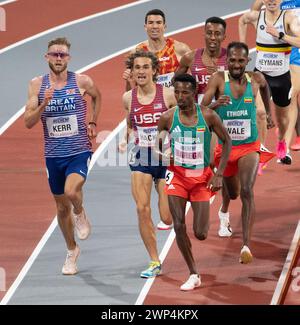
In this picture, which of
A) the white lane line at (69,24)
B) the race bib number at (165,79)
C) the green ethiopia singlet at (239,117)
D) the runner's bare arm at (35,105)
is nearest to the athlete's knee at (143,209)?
the green ethiopia singlet at (239,117)

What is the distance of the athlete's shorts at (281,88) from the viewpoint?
16656mm

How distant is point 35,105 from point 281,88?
4.46 meters

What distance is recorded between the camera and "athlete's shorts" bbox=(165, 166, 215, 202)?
12734 mm

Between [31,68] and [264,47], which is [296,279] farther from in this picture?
[31,68]

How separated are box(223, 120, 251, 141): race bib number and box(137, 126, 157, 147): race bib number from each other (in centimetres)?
73

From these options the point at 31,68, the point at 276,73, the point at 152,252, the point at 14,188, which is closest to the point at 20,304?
the point at 152,252

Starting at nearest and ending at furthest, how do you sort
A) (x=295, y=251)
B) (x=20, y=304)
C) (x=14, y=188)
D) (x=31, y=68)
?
(x=20, y=304) → (x=295, y=251) → (x=14, y=188) → (x=31, y=68)

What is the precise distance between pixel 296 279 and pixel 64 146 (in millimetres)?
2615

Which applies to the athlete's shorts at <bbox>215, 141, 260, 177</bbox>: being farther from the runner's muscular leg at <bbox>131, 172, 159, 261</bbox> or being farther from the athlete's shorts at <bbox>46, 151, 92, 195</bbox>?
the athlete's shorts at <bbox>46, 151, 92, 195</bbox>

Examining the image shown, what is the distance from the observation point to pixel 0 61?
69.8 feet

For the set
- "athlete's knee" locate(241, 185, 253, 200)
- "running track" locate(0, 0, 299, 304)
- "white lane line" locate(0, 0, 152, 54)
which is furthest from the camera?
"white lane line" locate(0, 0, 152, 54)

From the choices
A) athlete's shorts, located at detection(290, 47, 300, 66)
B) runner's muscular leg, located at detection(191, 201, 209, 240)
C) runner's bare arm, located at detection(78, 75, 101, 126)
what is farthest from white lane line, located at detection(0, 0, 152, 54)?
runner's muscular leg, located at detection(191, 201, 209, 240)

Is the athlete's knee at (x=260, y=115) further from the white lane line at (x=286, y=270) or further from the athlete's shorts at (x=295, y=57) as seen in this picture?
the white lane line at (x=286, y=270)

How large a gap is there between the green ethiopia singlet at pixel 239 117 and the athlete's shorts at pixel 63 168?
145 cm
